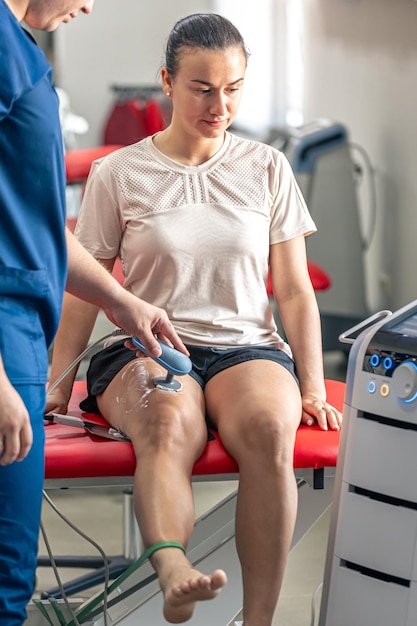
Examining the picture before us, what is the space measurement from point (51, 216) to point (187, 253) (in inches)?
A: 23.5

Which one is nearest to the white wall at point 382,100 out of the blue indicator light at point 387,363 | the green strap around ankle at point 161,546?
the blue indicator light at point 387,363

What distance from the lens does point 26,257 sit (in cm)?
139

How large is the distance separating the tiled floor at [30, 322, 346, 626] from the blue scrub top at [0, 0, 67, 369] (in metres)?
1.35

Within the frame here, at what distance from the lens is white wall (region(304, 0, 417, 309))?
15.2 feet

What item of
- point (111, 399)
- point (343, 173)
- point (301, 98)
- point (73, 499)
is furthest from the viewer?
point (301, 98)

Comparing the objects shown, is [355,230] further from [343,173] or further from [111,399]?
[111,399]

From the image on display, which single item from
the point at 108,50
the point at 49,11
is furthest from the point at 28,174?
the point at 108,50

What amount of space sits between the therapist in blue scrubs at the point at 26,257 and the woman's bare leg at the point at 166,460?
0.71ft

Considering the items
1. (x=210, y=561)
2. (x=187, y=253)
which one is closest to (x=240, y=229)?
(x=187, y=253)

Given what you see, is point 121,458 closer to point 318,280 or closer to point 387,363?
point 387,363

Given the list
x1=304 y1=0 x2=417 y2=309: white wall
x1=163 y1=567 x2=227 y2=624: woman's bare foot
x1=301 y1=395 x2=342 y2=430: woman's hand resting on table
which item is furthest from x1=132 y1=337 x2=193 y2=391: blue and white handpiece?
x1=304 y1=0 x2=417 y2=309: white wall

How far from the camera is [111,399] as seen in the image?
1898 millimetres

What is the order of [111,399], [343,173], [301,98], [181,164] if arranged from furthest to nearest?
[301,98] < [343,173] < [181,164] < [111,399]

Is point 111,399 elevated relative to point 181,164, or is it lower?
lower
